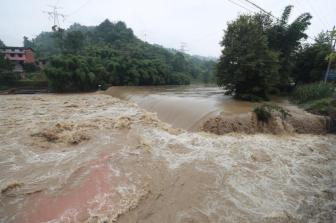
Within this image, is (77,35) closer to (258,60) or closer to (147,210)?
(258,60)

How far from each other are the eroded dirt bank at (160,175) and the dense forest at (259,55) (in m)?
5.13

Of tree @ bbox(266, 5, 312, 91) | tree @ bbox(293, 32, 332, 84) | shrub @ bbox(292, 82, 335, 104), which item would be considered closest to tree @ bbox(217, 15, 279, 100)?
shrub @ bbox(292, 82, 335, 104)

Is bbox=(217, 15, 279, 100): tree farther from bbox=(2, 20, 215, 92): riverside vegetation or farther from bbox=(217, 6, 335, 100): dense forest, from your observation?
bbox=(2, 20, 215, 92): riverside vegetation

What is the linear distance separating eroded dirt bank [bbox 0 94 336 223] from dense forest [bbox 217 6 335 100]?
16.8 ft

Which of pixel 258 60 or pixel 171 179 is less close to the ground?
pixel 258 60

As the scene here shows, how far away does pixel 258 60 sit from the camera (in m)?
12.3

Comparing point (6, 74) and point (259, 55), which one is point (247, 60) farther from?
point (6, 74)

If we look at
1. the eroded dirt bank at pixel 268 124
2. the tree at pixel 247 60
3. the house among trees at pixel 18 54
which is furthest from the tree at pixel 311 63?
the house among trees at pixel 18 54

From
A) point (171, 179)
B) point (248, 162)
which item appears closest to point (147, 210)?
point (171, 179)

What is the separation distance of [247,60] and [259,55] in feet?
2.48

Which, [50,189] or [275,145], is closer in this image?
[50,189]

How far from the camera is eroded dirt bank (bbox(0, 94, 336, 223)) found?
4250 millimetres

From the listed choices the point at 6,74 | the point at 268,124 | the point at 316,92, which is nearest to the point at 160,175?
the point at 268,124

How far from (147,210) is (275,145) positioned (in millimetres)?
4990
